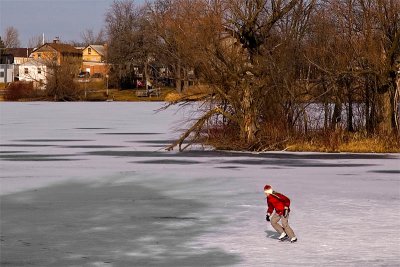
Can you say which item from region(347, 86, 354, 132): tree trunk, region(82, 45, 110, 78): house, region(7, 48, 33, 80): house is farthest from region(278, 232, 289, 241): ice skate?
region(7, 48, 33, 80): house

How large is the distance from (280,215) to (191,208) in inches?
105

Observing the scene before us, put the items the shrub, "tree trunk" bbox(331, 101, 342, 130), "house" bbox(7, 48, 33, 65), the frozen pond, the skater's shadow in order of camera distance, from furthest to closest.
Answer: "house" bbox(7, 48, 33, 65) < the shrub < "tree trunk" bbox(331, 101, 342, 130) < the skater's shadow < the frozen pond

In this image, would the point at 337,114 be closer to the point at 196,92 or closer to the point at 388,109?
the point at 388,109

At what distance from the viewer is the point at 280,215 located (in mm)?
9703

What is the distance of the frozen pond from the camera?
8.84 metres

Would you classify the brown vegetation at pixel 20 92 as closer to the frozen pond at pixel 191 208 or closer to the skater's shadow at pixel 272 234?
the frozen pond at pixel 191 208

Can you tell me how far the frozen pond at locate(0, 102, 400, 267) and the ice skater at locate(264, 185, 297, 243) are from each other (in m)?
0.13

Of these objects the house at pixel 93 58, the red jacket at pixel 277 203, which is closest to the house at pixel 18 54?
the house at pixel 93 58

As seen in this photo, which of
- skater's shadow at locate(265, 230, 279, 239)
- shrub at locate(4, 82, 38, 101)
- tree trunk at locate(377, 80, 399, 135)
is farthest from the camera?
shrub at locate(4, 82, 38, 101)

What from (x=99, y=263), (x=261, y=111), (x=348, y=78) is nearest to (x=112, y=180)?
(x=99, y=263)

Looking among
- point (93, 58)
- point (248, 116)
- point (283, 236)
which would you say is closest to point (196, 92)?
point (248, 116)

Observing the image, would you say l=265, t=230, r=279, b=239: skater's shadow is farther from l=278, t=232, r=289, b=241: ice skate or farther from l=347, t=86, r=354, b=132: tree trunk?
l=347, t=86, r=354, b=132: tree trunk

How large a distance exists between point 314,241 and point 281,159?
421 inches

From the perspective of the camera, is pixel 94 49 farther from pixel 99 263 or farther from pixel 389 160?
pixel 99 263
